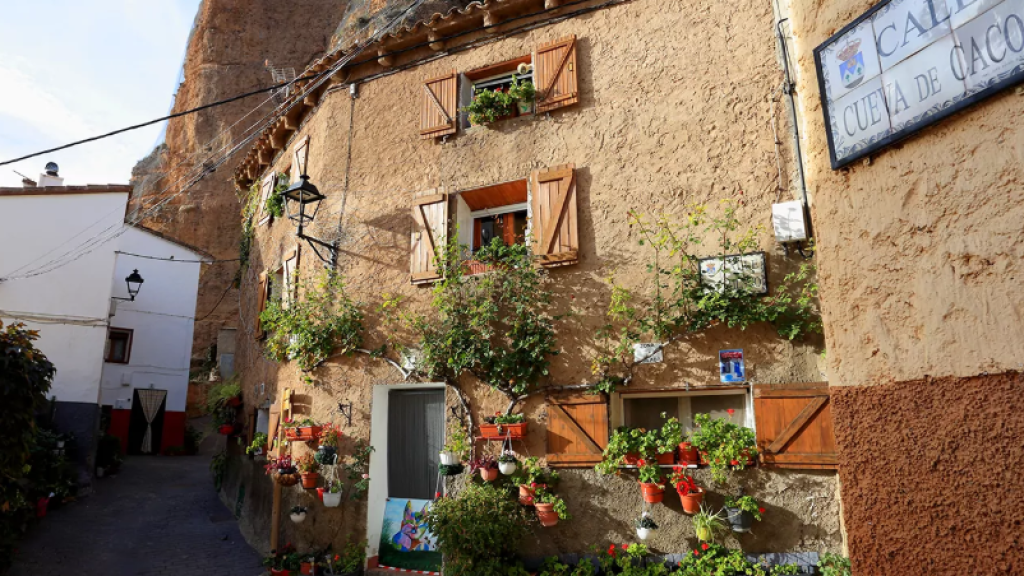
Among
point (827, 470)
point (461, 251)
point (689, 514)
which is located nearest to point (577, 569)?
point (689, 514)

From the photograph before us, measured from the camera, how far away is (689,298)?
6645 millimetres

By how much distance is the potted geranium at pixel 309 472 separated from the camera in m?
8.44

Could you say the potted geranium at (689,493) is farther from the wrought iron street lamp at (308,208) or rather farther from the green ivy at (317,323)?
the wrought iron street lamp at (308,208)

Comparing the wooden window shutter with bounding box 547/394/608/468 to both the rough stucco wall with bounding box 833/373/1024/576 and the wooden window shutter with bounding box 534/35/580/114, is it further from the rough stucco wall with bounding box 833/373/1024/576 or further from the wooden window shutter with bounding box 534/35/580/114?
the rough stucco wall with bounding box 833/373/1024/576

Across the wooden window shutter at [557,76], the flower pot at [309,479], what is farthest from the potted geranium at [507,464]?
the wooden window shutter at [557,76]

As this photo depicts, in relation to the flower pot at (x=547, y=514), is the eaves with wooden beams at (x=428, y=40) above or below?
above

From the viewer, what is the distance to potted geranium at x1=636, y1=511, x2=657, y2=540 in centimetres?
627

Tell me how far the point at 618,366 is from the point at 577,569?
203 cm

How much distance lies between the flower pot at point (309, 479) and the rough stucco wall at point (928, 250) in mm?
6998

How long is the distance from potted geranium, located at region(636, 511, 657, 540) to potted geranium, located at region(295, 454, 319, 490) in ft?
13.8

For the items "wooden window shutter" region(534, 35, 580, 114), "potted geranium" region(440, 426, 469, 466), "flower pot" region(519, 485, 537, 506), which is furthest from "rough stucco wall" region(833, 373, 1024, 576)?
"wooden window shutter" region(534, 35, 580, 114)

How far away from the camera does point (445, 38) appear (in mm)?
9133

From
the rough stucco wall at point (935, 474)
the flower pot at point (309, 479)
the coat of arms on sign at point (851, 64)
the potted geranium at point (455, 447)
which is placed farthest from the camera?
the flower pot at point (309, 479)

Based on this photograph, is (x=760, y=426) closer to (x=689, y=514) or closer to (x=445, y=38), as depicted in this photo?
(x=689, y=514)
